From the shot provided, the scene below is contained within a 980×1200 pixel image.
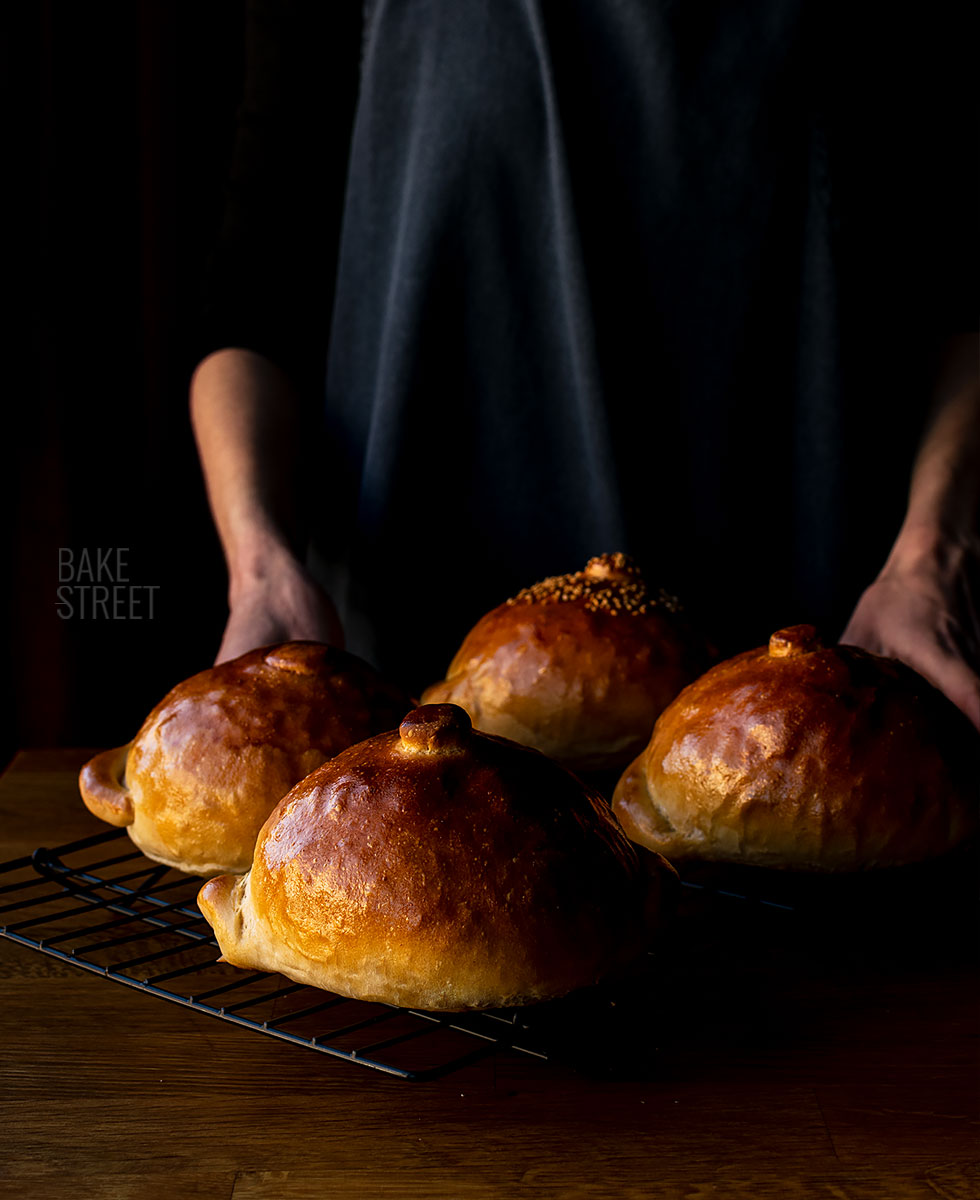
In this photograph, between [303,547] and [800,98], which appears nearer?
[800,98]

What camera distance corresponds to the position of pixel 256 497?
4.92 feet

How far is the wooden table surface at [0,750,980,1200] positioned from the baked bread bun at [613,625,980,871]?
0.27 feet

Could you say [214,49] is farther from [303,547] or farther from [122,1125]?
[122,1125]

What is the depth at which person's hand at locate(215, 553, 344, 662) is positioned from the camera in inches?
49.9

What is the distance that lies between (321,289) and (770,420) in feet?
2.12

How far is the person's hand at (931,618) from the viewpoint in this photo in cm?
118

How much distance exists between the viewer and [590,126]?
1461 mm

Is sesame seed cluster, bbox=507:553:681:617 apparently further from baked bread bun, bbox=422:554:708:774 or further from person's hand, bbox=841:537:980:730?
person's hand, bbox=841:537:980:730

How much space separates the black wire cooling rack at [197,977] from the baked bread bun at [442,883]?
0.03m

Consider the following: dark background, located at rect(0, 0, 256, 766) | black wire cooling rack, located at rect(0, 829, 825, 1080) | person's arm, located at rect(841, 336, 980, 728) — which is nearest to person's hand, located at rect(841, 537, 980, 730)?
person's arm, located at rect(841, 336, 980, 728)


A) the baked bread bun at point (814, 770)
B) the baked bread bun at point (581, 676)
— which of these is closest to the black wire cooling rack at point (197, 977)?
the baked bread bun at point (814, 770)

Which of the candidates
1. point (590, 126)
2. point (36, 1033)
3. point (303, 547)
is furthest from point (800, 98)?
point (36, 1033)

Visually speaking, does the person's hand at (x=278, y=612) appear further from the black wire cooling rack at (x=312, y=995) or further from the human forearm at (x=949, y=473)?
the human forearm at (x=949, y=473)

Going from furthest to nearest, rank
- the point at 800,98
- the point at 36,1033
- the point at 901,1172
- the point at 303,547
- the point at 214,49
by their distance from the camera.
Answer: the point at 214,49 → the point at 303,547 → the point at 800,98 → the point at 36,1033 → the point at 901,1172
